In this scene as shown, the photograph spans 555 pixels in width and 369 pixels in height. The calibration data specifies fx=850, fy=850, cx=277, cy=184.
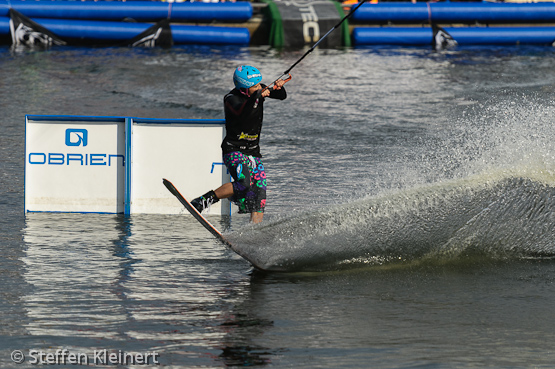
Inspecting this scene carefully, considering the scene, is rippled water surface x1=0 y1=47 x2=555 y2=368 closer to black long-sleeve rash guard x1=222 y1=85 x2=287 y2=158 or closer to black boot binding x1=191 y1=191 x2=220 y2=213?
A: black boot binding x1=191 y1=191 x2=220 y2=213

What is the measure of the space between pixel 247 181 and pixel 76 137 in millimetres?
2530

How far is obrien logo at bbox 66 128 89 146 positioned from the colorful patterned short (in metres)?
2.19

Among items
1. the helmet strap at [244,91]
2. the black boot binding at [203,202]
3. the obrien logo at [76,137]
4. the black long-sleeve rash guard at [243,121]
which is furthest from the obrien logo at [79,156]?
the helmet strap at [244,91]

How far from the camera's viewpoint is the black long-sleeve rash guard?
802 cm

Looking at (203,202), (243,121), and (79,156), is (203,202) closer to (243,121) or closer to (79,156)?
(243,121)

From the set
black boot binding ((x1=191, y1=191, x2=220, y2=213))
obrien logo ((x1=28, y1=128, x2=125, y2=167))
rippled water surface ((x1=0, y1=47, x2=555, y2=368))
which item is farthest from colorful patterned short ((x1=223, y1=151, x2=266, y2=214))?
obrien logo ((x1=28, y1=128, x2=125, y2=167))

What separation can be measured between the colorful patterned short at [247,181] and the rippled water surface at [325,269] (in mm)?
379

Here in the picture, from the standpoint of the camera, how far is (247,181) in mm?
8094

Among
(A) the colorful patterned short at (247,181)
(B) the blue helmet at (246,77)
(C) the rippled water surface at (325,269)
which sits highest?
(B) the blue helmet at (246,77)

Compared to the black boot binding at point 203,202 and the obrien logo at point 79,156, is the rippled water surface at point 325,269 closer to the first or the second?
the black boot binding at point 203,202

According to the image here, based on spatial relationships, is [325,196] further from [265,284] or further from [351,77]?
[351,77]

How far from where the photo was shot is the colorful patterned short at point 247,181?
8.09 metres

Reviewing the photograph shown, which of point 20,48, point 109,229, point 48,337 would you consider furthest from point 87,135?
point 20,48

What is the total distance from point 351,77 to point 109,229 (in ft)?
38.7
